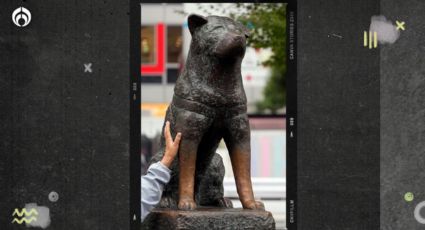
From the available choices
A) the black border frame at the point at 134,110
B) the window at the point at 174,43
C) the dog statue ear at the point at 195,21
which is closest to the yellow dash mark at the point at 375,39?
the dog statue ear at the point at 195,21

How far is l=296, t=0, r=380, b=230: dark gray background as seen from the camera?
5082 mm

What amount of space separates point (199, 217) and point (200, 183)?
19.0 inches

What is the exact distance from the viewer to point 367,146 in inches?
202

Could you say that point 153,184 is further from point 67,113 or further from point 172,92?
point 172,92

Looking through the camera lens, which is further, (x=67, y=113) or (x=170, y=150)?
(x=170, y=150)

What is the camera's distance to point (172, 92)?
61.4ft

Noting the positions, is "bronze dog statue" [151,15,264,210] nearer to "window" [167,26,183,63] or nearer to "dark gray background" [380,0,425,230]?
"dark gray background" [380,0,425,230]

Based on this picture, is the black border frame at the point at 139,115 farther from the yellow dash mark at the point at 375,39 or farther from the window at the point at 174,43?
the window at the point at 174,43

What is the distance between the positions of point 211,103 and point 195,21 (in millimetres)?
487

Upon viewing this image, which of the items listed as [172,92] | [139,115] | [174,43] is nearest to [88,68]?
[139,115]

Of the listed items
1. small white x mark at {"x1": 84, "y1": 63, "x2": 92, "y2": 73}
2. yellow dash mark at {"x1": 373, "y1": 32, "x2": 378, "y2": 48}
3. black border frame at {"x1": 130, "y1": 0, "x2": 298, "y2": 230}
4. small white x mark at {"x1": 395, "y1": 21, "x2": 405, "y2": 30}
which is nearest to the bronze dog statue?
black border frame at {"x1": 130, "y1": 0, "x2": 298, "y2": 230}

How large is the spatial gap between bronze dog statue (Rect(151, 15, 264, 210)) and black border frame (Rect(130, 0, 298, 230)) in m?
0.28

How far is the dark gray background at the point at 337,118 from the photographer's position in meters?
5.08

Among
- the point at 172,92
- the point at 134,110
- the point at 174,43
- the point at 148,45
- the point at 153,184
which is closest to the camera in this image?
the point at 134,110
